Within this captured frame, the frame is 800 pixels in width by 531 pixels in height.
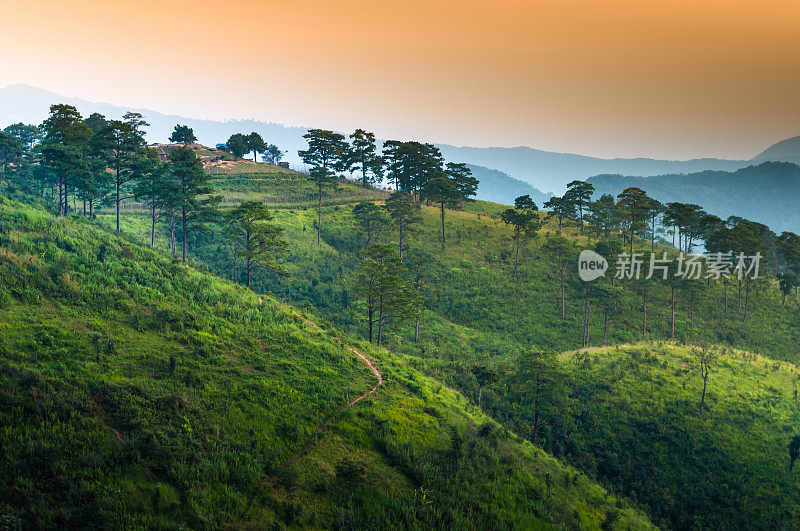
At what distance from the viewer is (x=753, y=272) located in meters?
62.8

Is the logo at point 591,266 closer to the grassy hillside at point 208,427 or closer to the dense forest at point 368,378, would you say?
the dense forest at point 368,378

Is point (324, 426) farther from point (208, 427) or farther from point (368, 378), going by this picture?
point (368, 378)

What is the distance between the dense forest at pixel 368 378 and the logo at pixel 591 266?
1.16 meters

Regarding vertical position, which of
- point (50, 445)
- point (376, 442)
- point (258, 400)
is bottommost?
point (376, 442)

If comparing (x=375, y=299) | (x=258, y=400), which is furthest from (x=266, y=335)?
(x=375, y=299)

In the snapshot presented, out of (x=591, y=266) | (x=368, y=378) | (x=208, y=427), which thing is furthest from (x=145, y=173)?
(x=591, y=266)

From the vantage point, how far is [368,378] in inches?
986

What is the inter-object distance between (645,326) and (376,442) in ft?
170

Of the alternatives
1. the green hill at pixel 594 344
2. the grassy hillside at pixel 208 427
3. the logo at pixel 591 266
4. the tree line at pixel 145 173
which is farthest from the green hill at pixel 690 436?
the tree line at pixel 145 173

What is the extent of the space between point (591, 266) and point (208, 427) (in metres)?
55.0

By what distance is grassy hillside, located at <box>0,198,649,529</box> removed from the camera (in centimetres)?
1120

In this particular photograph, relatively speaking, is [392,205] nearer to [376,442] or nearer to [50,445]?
[376,442]

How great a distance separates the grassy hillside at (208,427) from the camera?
36.8 ft

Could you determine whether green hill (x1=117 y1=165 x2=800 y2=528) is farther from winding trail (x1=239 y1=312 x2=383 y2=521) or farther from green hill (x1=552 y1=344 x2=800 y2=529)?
winding trail (x1=239 y1=312 x2=383 y2=521)
